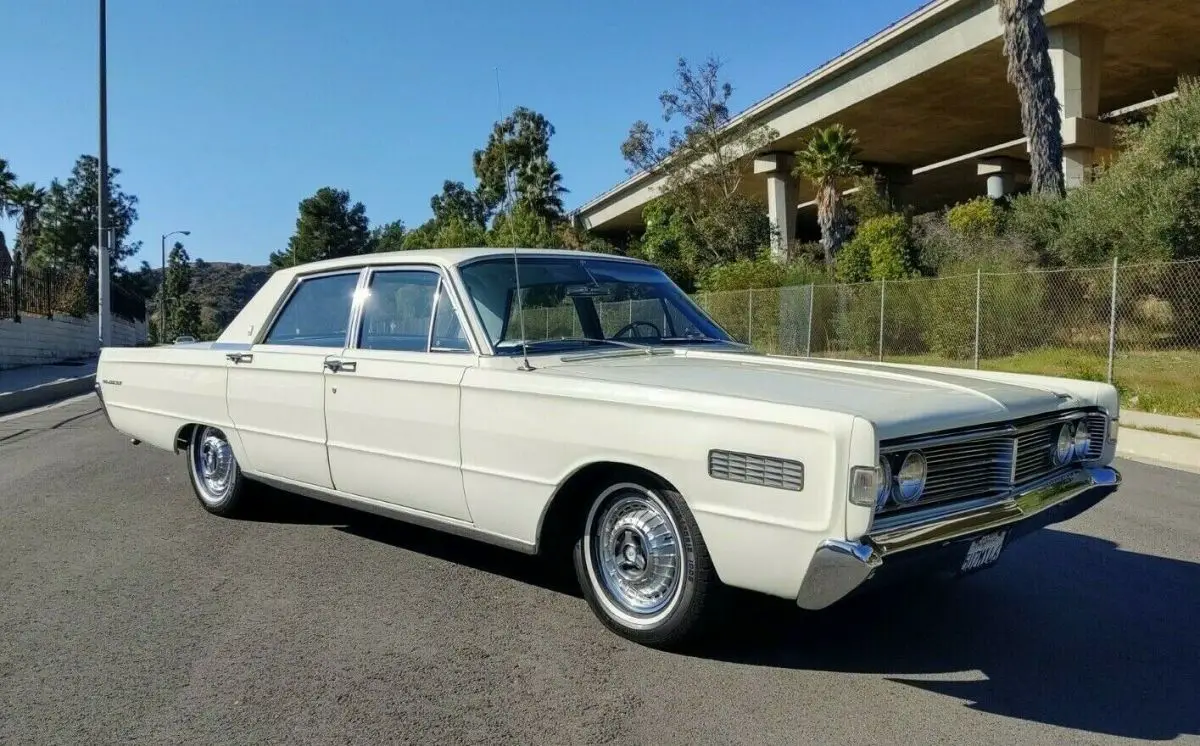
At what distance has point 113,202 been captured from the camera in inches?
2778

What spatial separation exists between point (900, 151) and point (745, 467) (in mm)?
42888

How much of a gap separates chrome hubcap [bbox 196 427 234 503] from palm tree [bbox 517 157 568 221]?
172 feet

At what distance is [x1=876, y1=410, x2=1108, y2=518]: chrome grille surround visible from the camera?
134 inches

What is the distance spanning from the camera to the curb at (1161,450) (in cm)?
975

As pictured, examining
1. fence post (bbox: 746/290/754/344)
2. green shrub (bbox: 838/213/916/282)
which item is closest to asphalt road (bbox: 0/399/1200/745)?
fence post (bbox: 746/290/754/344)

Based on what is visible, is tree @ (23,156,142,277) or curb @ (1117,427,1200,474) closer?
curb @ (1117,427,1200,474)

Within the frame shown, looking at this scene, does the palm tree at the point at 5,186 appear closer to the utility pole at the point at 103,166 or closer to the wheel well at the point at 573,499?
the utility pole at the point at 103,166

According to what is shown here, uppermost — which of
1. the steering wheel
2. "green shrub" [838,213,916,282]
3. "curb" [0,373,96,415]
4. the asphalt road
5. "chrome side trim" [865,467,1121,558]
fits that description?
"green shrub" [838,213,916,282]

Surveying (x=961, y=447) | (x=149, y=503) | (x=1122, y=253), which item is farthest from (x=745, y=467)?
(x=1122, y=253)

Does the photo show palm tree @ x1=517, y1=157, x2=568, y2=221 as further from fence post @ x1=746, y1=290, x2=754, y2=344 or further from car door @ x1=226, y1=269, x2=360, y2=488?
car door @ x1=226, y1=269, x2=360, y2=488

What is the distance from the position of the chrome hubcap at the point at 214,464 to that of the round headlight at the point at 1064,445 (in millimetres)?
4651

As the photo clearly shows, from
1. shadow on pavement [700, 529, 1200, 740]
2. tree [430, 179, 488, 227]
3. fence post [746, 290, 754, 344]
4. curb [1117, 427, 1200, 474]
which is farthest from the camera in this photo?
tree [430, 179, 488, 227]

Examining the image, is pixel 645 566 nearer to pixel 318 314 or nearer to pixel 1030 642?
pixel 1030 642

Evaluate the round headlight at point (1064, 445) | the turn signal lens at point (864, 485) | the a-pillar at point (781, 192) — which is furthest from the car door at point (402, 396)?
the a-pillar at point (781, 192)
